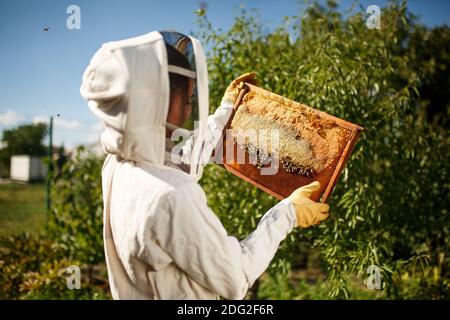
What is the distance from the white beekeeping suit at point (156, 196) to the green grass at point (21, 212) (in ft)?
14.9

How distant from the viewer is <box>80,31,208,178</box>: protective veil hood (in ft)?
4.41

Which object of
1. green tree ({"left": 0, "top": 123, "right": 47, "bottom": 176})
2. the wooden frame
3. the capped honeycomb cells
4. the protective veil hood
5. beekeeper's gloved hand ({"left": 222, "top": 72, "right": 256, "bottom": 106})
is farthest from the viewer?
green tree ({"left": 0, "top": 123, "right": 47, "bottom": 176})

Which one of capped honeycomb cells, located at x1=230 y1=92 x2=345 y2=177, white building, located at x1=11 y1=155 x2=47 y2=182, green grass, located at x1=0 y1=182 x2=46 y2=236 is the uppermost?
capped honeycomb cells, located at x1=230 y1=92 x2=345 y2=177

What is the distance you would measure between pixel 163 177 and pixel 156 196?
0.26 feet

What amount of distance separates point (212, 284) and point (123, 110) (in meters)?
0.74

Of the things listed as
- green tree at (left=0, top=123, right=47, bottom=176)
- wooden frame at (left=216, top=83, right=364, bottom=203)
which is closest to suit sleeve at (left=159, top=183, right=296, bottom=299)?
wooden frame at (left=216, top=83, right=364, bottom=203)

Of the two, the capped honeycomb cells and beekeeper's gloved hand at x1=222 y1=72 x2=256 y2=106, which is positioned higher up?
beekeeper's gloved hand at x1=222 y1=72 x2=256 y2=106

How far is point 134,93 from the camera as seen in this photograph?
1331mm

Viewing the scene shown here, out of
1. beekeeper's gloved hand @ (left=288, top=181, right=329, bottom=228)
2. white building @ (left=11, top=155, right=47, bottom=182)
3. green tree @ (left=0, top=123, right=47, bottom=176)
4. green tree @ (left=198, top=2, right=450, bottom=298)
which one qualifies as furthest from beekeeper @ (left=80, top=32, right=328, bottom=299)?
white building @ (left=11, top=155, right=47, bottom=182)

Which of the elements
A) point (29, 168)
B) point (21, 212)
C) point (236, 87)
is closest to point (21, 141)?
point (21, 212)

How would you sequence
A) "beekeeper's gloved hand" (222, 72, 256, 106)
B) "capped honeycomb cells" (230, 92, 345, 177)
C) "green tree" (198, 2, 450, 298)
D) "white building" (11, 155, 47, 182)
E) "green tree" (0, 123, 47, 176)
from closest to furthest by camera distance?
"capped honeycomb cells" (230, 92, 345, 177), "beekeeper's gloved hand" (222, 72, 256, 106), "green tree" (198, 2, 450, 298), "green tree" (0, 123, 47, 176), "white building" (11, 155, 47, 182)

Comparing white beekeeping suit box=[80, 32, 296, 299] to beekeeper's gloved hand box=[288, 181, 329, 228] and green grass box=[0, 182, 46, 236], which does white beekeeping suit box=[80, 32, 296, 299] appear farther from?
green grass box=[0, 182, 46, 236]

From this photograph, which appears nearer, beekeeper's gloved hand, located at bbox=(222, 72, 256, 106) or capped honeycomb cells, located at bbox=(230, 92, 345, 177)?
capped honeycomb cells, located at bbox=(230, 92, 345, 177)

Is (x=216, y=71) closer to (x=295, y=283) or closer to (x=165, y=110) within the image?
(x=165, y=110)
